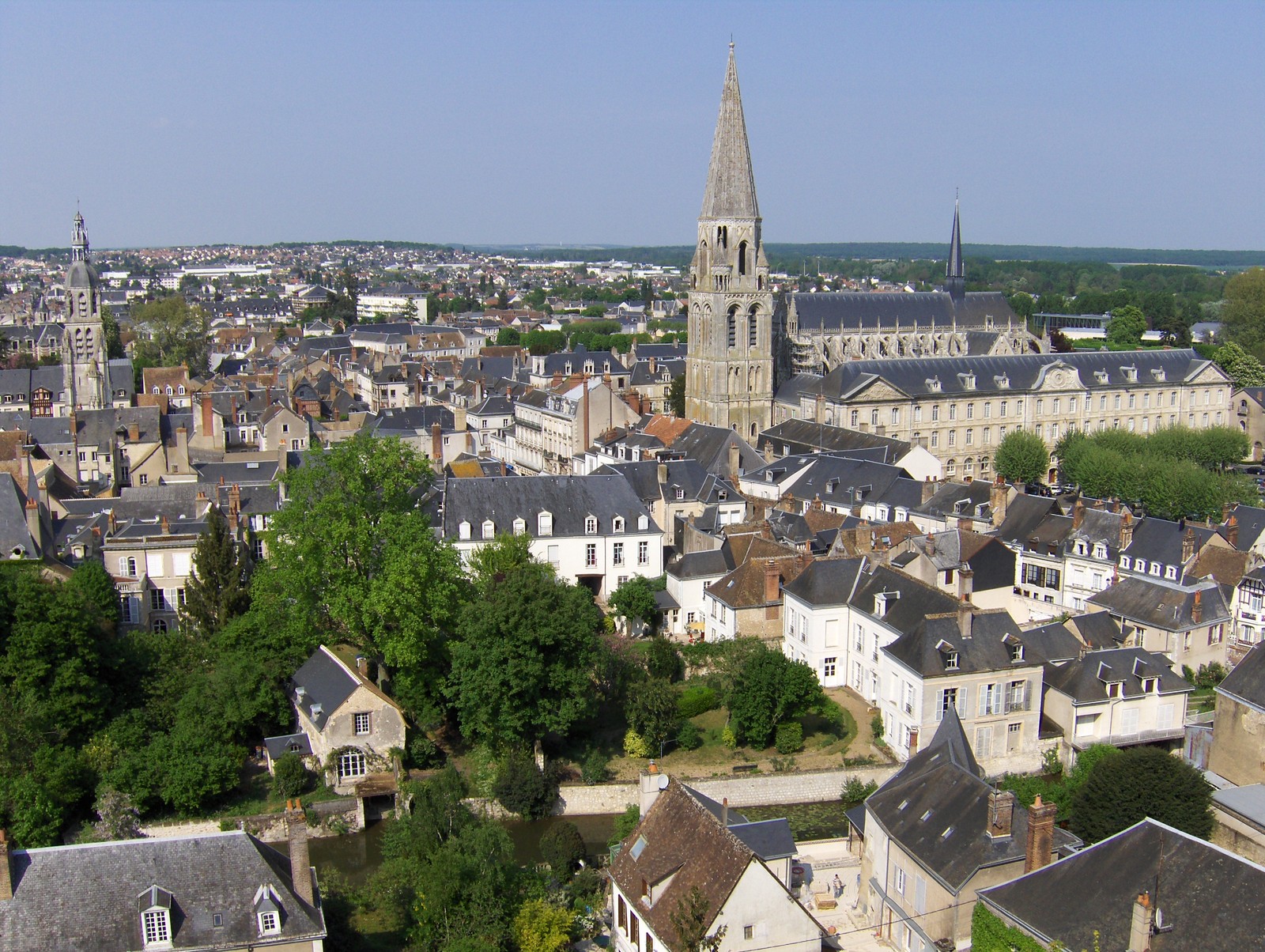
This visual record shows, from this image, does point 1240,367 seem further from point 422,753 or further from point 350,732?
point 350,732

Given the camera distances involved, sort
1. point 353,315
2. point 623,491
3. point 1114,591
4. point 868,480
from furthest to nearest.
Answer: point 353,315, point 868,480, point 623,491, point 1114,591

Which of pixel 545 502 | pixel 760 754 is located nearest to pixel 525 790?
pixel 760 754

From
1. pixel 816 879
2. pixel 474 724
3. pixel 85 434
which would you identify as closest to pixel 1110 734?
pixel 816 879

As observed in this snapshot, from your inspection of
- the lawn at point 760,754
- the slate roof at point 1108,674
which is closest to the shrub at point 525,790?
the lawn at point 760,754

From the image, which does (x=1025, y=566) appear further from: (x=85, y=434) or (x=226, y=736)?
(x=85, y=434)

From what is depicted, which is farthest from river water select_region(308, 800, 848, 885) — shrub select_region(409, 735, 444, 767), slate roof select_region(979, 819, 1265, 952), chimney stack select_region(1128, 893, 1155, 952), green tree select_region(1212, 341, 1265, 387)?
green tree select_region(1212, 341, 1265, 387)

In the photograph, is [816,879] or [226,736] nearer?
[816,879]
